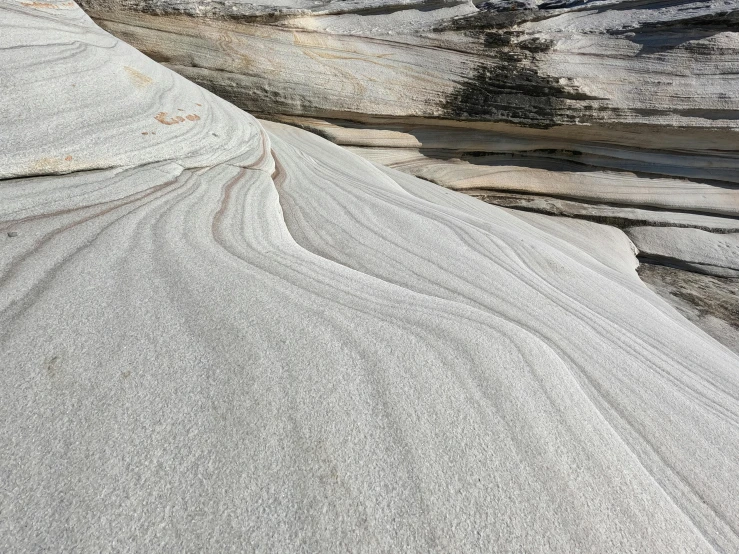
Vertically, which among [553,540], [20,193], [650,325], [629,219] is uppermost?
[20,193]

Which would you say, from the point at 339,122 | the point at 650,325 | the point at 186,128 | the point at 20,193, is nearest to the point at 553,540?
the point at 650,325

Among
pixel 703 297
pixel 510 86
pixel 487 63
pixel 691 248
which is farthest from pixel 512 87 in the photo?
pixel 703 297

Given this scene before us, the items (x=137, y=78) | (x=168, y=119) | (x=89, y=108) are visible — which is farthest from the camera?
(x=137, y=78)

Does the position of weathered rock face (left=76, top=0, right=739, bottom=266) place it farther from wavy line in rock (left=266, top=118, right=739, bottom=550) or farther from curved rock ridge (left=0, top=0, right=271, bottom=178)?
wavy line in rock (left=266, top=118, right=739, bottom=550)

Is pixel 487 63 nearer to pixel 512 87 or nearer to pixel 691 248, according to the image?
pixel 512 87

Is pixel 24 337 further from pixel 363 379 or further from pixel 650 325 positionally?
pixel 650 325

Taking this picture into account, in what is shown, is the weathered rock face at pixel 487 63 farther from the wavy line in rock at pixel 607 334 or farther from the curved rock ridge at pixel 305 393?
the curved rock ridge at pixel 305 393
